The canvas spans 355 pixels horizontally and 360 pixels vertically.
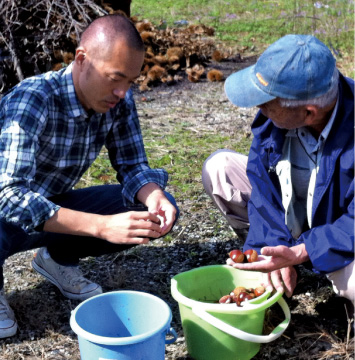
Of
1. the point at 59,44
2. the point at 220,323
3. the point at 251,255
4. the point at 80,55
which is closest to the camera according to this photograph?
the point at 220,323

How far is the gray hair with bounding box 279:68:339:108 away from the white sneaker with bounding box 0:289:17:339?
1382 mm

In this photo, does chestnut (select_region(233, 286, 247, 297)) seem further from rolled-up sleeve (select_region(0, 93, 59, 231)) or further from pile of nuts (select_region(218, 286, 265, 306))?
rolled-up sleeve (select_region(0, 93, 59, 231))

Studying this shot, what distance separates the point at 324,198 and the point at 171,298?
0.88 metres

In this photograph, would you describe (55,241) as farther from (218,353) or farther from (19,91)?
(218,353)

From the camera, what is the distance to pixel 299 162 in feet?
7.96

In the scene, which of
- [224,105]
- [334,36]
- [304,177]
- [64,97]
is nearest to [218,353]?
[304,177]

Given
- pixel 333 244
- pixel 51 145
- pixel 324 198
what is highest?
pixel 51 145

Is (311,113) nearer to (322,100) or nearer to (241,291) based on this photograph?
(322,100)

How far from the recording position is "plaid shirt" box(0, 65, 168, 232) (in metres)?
2.19

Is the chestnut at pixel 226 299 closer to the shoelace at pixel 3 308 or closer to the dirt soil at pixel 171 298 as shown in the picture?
the dirt soil at pixel 171 298

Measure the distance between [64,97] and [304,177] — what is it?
103 cm

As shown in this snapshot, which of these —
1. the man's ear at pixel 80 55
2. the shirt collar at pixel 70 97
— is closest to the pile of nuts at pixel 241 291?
the shirt collar at pixel 70 97

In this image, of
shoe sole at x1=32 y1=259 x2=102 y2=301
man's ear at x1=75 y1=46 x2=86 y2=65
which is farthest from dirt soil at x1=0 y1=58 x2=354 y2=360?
man's ear at x1=75 y1=46 x2=86 y2=65

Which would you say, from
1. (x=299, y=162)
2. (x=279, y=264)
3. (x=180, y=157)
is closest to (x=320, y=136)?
(x=299, y=162)
